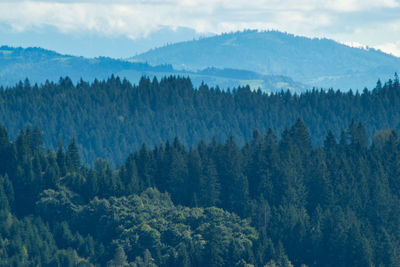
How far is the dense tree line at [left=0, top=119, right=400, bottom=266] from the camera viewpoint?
309 ft

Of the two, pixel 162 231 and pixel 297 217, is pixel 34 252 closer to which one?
pixel 162 231

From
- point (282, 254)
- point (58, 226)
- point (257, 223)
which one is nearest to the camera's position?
point (282, 254)

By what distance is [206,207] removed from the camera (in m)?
112

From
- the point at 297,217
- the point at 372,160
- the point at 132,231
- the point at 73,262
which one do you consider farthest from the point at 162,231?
the point at 372,160

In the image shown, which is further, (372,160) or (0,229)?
(372,160)

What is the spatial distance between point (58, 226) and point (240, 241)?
2140 centimetres

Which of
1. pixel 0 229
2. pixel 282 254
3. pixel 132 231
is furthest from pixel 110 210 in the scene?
pixel 282 254

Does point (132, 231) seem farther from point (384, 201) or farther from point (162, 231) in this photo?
point (384, 201)

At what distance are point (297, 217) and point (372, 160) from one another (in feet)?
89.4

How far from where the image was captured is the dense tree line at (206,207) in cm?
9431

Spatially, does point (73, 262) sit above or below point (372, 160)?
below

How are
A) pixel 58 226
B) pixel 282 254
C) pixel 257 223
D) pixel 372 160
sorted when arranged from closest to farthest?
pixel 282 254, pixel 58 226, pixel 257 223, pixel 372 160

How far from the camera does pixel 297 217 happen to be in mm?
103062

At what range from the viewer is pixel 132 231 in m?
97.2
